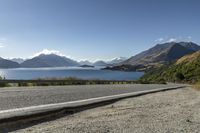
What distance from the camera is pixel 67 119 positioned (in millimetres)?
8781

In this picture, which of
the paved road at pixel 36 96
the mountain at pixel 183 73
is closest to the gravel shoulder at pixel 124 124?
the paved road at pixel 36 96

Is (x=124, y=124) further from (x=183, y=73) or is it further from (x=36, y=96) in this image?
(x=183, y=73)

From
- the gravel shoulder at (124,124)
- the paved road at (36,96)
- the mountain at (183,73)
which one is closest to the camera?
the gravel shoulder at (124,124)

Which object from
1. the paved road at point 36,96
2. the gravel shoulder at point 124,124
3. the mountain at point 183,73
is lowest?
the gravel shoulder at point 124,124

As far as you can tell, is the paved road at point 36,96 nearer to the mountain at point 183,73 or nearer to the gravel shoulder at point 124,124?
the gravel shoulder at point 124,124

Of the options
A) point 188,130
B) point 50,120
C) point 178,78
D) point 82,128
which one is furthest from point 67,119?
point 178,78

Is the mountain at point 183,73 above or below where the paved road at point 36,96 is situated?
above

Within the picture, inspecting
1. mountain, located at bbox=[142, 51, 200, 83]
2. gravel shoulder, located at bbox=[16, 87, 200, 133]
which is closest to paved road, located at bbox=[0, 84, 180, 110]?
gravel shoulder, located at bbox=[16, 87, 200, 133]

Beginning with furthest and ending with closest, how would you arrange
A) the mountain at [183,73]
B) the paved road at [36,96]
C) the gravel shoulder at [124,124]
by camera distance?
1. the mountain at [183,73]
2. the paved road at [36,96]
3. the gravel shoulder at [124,124]

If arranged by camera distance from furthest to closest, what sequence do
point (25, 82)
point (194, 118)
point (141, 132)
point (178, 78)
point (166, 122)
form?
point (178, 78)
point (25, 82)
point (194, 118)
point (166, 122)
point (141, 132)

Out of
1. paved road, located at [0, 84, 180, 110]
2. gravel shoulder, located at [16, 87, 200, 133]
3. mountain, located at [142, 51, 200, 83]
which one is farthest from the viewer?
mountain, located at [142, 51, 200, 83]

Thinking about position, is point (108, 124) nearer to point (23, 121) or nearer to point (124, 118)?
point (124, 118)

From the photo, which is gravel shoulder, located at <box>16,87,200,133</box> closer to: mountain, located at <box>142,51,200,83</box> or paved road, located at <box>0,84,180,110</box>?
paved road, located at <box>0,84,180,110</box>

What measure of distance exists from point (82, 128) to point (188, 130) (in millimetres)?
2561
